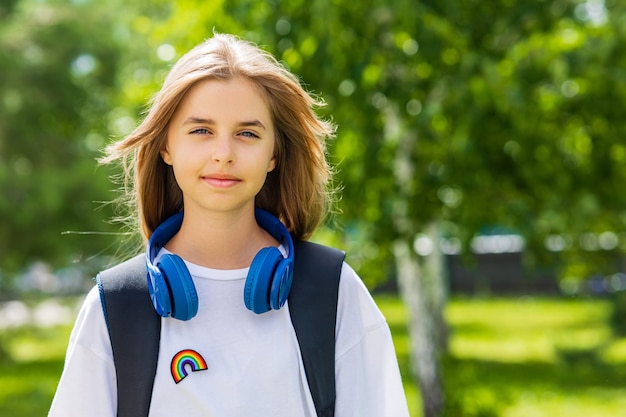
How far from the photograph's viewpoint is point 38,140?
1180 centimetres

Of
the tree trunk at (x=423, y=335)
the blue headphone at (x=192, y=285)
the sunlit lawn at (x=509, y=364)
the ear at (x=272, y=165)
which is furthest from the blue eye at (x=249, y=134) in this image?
the sunlit lawn at (x=509, y=364)

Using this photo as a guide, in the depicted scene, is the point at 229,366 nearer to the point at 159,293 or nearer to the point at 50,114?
the point at 159,293

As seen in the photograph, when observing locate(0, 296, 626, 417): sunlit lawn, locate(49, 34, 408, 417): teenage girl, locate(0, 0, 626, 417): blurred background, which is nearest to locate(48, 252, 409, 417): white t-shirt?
locate(49, 34, 408, 417): teenage girl

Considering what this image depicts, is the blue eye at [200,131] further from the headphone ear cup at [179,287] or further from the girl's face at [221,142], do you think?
the headphone ear cup at [179,287]

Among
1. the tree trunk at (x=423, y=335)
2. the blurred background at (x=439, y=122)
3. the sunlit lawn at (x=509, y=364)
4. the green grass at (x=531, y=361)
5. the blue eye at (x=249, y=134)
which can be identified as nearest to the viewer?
the blue eye at (x=249, y=134)

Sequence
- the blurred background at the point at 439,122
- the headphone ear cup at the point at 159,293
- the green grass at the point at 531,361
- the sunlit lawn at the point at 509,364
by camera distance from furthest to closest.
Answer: the sunlit lawn at the point at 509,364, the green grass at the point at 531,361, the blurred background at the point at 439,122, the headphone ear cup at the point at 159,293

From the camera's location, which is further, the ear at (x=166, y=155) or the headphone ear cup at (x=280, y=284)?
the ear at (x=166, y=155)

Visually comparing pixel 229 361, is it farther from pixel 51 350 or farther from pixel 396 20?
pixel 51 350

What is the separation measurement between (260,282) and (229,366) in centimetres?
17

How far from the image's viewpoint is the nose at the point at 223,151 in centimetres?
179

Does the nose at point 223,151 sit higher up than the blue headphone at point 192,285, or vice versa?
the nose at point 223,151

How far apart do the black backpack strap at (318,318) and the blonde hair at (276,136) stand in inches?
7.1

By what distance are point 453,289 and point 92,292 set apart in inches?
847

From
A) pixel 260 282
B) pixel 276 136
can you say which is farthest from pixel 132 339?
pixel 276 136
